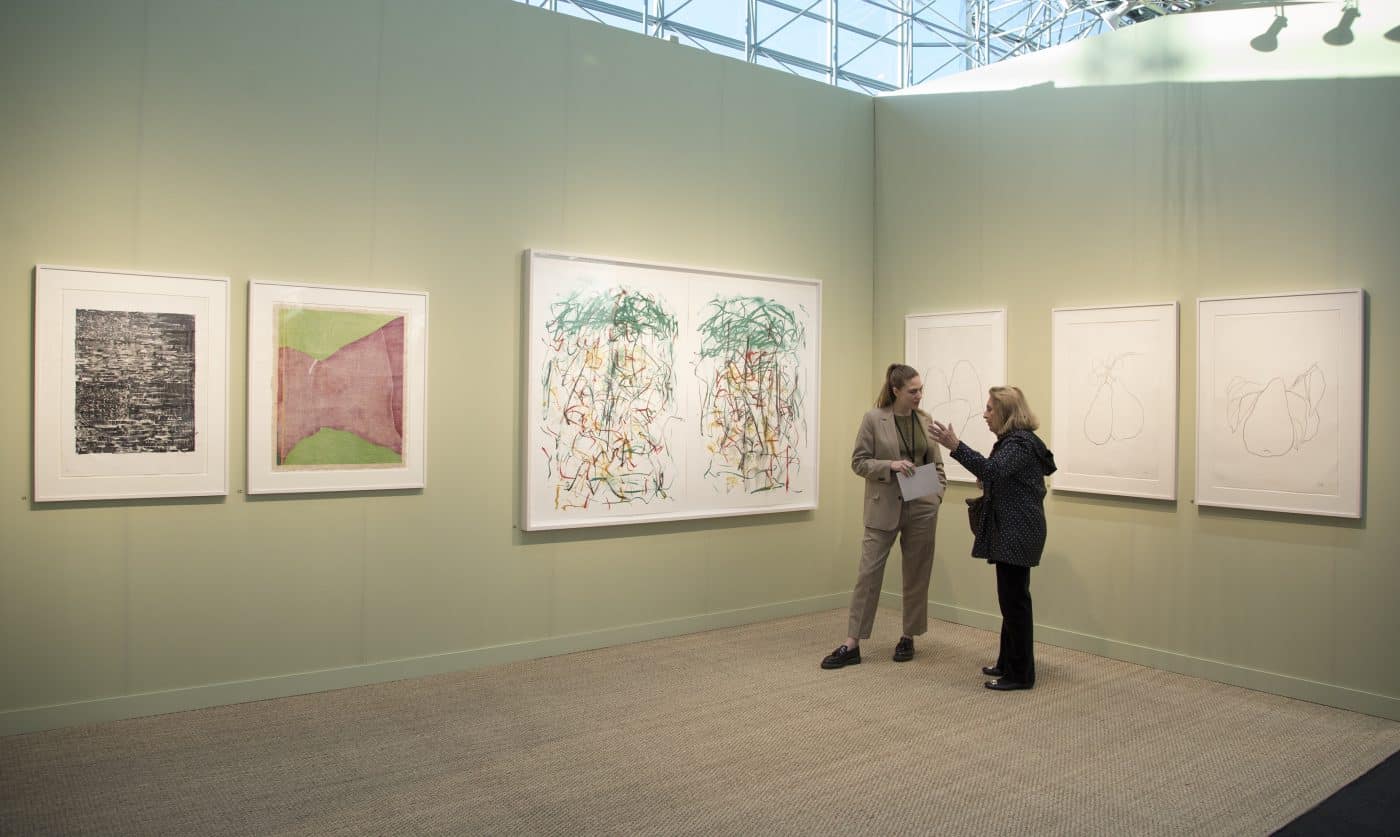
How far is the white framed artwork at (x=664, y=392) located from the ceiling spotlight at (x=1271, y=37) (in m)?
3.17

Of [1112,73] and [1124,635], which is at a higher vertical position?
[1112,73]

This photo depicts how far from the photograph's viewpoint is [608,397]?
6.33m

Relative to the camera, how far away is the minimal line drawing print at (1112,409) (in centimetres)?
616

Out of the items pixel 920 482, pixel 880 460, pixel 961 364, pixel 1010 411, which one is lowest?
pixel 920 482

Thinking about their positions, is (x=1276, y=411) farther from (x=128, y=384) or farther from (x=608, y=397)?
(x=128, y=384)

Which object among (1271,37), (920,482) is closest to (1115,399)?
(920,482)

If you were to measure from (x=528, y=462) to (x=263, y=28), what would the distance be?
278 cm

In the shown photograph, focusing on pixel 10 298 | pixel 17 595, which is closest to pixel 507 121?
pixel 10 298

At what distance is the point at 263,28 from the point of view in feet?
17.1

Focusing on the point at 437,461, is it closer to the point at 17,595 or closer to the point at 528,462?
the point at 528,462

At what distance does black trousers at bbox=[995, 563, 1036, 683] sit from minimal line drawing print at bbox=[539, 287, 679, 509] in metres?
2.29

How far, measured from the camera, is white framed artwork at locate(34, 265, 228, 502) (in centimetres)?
466

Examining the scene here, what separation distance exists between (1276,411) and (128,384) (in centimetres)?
611

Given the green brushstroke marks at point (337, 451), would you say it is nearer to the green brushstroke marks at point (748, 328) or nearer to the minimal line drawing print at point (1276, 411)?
the green brushstroke marks at point (748, 328)
